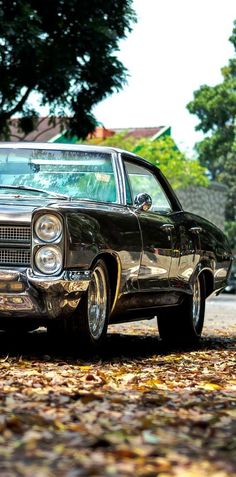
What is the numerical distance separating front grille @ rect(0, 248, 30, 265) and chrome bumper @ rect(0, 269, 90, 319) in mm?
99

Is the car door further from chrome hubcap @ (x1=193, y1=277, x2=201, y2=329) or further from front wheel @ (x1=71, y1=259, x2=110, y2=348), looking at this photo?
chrome hubcap @ (x1=193, y1=277, x2=201, y2=329)

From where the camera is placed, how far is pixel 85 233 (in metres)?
9.22

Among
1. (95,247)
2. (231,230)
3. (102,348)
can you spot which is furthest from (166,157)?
(95,247)

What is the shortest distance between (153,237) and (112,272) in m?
0.90

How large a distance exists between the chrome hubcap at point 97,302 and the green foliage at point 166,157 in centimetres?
4624

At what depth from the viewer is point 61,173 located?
10.4 m

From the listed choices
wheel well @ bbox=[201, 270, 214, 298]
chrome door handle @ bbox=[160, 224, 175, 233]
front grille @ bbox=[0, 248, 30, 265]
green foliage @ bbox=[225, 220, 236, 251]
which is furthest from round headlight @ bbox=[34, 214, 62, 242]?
green foliage @ bbox=[225, 220, 236, 251]

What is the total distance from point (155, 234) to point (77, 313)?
1648 millimetres

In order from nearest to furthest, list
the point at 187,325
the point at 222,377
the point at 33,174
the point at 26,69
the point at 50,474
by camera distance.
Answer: the point at 50,474 < the point at 222,377 < the point at 33,174 < the point at 187,325 < the point at 26,69

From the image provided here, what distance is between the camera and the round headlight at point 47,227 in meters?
9.04

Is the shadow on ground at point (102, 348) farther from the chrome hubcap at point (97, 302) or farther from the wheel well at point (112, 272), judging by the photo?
the wheel well at point (112, 272)

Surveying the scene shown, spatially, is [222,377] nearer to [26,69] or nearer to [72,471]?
[72,471]

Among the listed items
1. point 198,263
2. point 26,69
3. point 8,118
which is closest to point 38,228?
point 198,263

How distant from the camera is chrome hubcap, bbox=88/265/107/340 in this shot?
946cm
